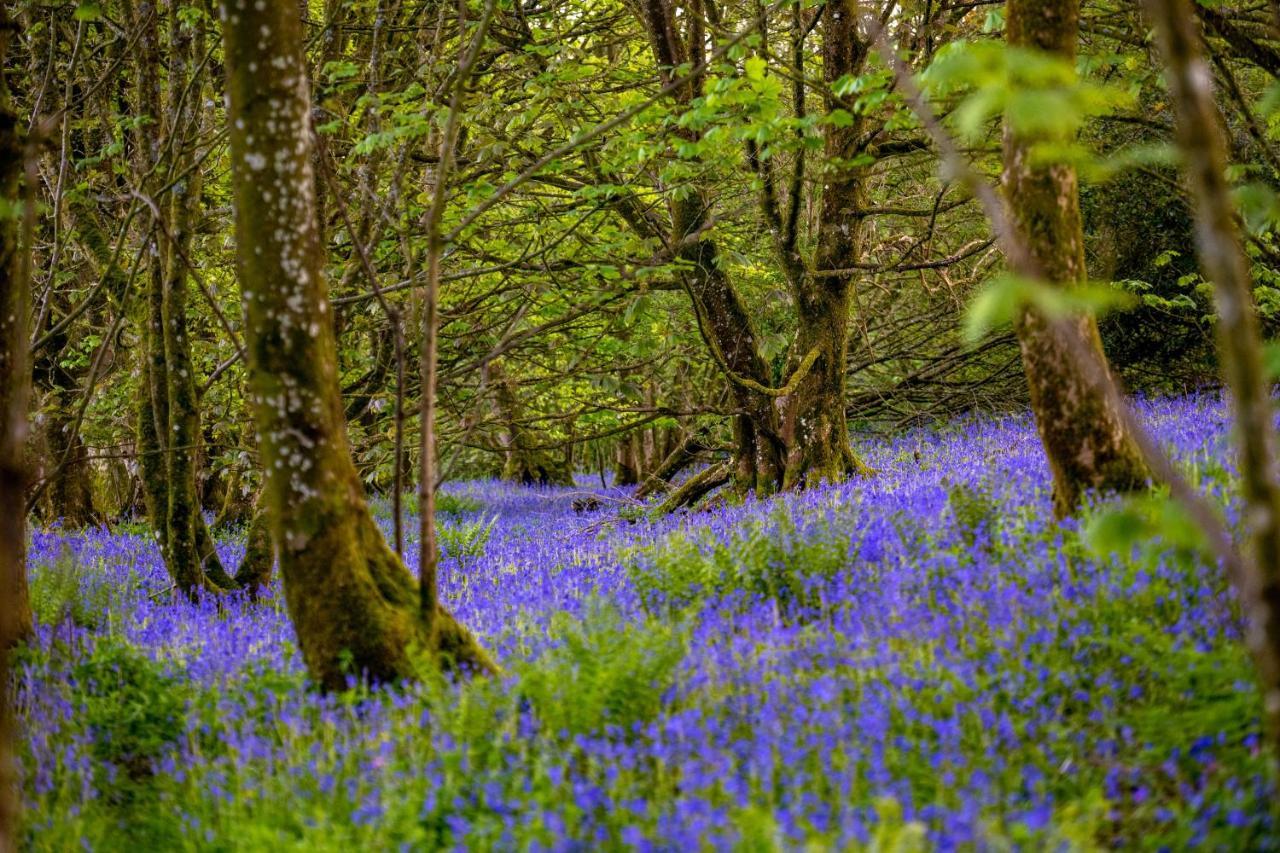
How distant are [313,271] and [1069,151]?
10.7 feet

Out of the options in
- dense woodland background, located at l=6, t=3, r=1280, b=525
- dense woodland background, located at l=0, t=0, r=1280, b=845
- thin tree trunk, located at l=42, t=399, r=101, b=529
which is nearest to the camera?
dense woodland background, located at l=0, t=0, r=1280, b=845

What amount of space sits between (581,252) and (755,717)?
7635 millimetres

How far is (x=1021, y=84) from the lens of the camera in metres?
2.11

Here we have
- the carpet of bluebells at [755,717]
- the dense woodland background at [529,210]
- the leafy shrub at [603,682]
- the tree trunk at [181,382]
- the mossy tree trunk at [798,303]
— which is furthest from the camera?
the mossy tree trunk at [798,303]

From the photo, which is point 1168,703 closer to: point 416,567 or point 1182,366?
point 416,567

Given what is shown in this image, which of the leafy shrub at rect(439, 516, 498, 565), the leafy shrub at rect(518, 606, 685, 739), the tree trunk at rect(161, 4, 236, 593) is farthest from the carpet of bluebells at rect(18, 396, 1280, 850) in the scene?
the leafy shrub at rect(439, 516, 498, 565)

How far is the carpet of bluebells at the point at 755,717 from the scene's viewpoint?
2670 millimetres

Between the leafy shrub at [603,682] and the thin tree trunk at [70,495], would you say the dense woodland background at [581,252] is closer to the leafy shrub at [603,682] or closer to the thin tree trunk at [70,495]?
the thin tree trunk at [70,495]

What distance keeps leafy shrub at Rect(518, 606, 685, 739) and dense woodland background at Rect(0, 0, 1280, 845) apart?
0.60m

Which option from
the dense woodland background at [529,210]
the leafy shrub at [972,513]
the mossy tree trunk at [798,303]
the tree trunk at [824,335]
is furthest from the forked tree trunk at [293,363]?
the tree trunk at [824,335]

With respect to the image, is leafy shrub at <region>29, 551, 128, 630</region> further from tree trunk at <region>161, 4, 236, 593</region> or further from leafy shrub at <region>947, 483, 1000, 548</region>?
leafy shrub at <region>947, 483, 1000, 548</region>

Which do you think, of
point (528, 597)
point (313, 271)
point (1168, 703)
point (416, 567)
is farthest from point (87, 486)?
point (1168, 703)

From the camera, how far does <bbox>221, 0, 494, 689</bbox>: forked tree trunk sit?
157 inches

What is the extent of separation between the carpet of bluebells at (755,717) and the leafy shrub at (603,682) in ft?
0.04
